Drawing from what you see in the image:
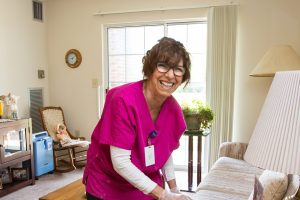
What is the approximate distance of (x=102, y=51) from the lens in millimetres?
4270

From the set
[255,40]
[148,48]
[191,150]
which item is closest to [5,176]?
[191,150]

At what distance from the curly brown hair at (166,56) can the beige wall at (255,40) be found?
2579 mm

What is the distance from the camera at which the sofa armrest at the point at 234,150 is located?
10.4 ft

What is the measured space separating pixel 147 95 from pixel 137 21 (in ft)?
9.84

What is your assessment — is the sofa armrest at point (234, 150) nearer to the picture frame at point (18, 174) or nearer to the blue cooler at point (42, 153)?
the blue cooler at point (42, 153)

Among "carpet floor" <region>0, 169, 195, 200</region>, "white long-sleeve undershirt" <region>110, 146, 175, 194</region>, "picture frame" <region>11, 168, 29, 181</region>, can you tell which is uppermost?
"white long-sleeve undershirt" <region>110, 146, 175, 194</region>

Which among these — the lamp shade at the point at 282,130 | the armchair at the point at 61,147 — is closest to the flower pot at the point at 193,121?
the armchair at the point at 61,147

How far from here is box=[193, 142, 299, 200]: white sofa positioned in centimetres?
223

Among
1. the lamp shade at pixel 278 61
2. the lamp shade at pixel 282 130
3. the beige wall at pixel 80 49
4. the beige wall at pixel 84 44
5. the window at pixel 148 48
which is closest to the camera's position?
the lamp shade at pixel 282 130

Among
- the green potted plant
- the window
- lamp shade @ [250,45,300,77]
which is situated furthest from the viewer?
the window

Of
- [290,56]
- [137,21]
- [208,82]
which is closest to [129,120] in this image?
[290,56]

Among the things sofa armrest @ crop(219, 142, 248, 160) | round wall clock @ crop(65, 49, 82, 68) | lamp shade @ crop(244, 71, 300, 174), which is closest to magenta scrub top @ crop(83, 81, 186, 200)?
lamp shade @ crop(244, 71, 300, 174)

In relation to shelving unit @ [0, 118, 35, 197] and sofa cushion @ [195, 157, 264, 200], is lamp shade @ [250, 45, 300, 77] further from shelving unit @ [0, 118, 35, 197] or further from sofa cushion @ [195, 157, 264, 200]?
shelving unit @ [0, 118, 35, 197]

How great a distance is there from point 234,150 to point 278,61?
1.07 meters
